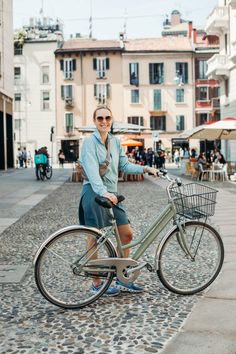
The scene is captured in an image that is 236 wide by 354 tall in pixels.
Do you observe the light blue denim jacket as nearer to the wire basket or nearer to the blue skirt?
the blue skirt

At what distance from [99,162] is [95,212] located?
17.0 inches

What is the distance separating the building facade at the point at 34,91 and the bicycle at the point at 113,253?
58.8 meters

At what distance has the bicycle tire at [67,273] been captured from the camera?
15.9ft

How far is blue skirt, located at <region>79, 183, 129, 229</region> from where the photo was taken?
5.11 m

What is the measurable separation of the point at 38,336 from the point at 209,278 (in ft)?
6.23

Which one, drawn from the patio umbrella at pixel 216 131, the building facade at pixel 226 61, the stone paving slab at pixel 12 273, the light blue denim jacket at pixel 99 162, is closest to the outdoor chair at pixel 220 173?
the patio umbrella at pixel 216 131

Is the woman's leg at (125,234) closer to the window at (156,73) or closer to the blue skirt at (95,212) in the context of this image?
the blue skirt at (95,212)

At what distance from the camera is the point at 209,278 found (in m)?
5.42

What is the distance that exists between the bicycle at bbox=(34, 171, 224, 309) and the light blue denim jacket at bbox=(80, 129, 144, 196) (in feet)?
0.59

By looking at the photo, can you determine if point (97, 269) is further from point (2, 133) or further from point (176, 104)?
point (176, 104)

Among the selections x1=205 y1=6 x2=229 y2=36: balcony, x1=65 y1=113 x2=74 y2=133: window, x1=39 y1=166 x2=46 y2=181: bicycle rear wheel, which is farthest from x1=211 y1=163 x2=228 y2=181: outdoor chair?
x1=65 y1=113 x2=74 y2=133: window

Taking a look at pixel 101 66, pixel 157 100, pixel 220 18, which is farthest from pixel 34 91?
pixel 220 18

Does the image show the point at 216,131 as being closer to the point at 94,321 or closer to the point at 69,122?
the point at 94,321

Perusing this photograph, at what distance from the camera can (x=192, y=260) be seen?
5.41m
